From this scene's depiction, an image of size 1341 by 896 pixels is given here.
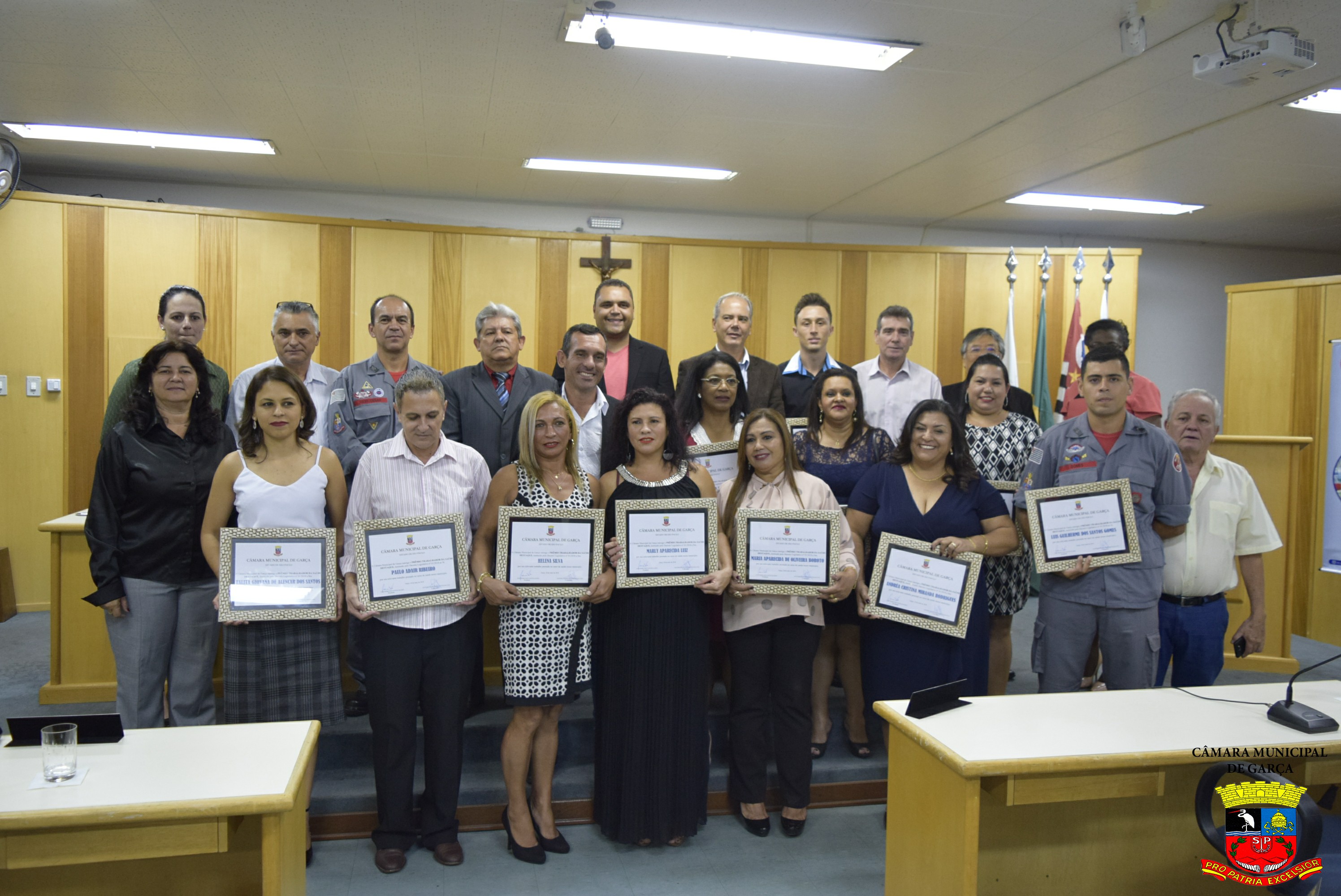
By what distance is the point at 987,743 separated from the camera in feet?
7.22

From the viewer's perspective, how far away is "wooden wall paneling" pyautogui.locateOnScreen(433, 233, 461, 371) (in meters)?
7.25

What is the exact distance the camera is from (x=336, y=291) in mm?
7090

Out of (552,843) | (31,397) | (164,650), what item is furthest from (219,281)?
(552,843)

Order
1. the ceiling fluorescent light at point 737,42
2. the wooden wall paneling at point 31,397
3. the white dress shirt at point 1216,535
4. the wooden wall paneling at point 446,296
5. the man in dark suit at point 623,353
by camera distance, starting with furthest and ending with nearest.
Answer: the wooden wall paneling at point 446,296 → the wooden wall paneling at point 31,397 → the man in dark suit at point 623,353 → the ceiling fluorescent light at point 737,42 → the white dress shirt at point 1216,535

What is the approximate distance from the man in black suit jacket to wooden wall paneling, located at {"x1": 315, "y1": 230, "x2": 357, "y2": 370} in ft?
12.7

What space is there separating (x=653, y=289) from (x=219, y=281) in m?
3.52

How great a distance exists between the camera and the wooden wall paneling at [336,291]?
7055 millimetres

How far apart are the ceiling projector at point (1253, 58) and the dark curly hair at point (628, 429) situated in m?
2.85

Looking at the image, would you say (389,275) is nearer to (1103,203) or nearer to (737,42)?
(737,42)

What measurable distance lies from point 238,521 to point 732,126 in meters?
4.00

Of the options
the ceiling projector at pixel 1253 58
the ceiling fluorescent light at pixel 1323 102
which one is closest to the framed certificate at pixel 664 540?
the ceiling projector at pixel 1253 58

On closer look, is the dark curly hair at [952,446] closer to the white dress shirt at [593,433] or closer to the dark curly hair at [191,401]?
the white dress shirt at [593,433]

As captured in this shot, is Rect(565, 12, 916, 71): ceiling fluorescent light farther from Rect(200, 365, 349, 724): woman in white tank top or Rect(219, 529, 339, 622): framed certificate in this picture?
Rect(219, 529, 339, 622): framed certificate

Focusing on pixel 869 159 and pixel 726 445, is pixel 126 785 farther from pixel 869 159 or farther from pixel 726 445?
pixel 869 159
